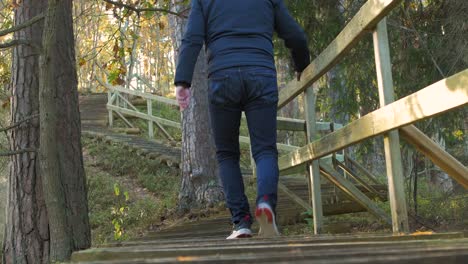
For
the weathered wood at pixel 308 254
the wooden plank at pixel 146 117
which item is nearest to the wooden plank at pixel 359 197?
the weathered wood at pixel 308 254

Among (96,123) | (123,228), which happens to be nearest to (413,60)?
(123,228)

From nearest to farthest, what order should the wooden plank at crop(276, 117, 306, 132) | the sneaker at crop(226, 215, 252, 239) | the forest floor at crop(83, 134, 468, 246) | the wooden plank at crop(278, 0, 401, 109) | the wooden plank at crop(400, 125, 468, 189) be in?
the wooden plank at crop(278, 0, 401, 109), the wooden plank at crop(400, 125, 468, 189), the sneaker at crop(226, 215, 252, 239), the forest floor at crop(83, 134, 468, 246), the wooden plank at crop(276, 117, 306, 132)

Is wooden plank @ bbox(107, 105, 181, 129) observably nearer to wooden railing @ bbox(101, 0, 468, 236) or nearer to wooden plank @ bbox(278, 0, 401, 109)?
wooden plank @ bbox(278, 0, 401, 109)

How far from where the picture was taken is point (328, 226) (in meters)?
5.97

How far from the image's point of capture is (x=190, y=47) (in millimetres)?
3795

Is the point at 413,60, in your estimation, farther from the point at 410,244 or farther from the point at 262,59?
the point at 410,244

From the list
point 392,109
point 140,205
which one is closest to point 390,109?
point 392,109

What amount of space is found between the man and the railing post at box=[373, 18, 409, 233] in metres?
0.77

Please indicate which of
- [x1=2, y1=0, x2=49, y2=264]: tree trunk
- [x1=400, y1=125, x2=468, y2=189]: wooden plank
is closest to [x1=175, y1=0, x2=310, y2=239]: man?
[x1=400, y1=125, x2=468, y2=189]: wooden plank

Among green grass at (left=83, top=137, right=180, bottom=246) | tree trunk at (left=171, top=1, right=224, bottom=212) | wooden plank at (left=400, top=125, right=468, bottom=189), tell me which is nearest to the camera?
wooden plank at (left=400, top=125, right=468, bottom=189)

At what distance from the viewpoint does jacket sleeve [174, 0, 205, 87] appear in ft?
12.3

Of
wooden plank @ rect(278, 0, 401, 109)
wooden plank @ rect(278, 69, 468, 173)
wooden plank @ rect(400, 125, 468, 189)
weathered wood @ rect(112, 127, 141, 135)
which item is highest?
weathered wood @ rect(112, 127, 141, 135)

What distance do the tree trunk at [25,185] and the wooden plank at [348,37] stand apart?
8.60 feet

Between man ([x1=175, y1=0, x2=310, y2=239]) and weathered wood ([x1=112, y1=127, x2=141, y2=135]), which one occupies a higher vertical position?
weathered wood ([x1=112, y1=127, x2=141, y2=135])
